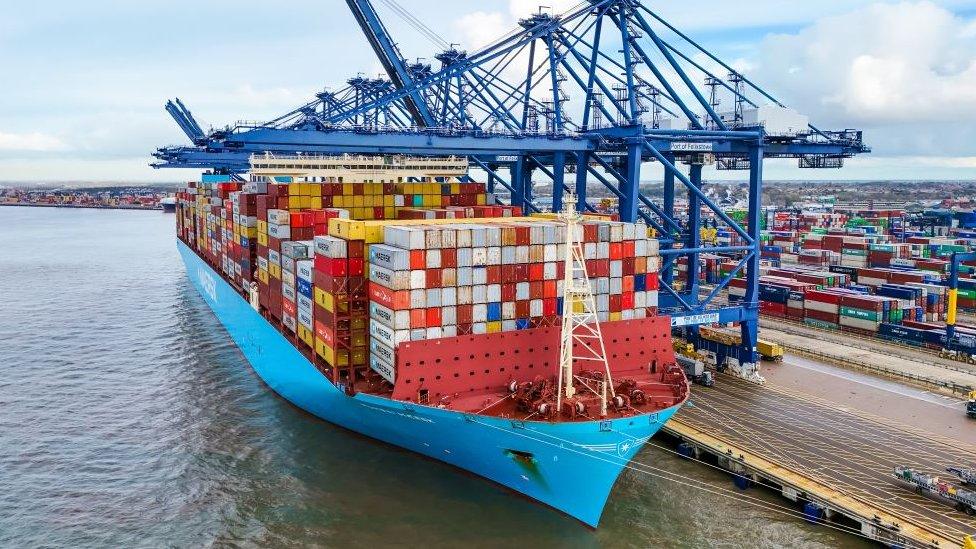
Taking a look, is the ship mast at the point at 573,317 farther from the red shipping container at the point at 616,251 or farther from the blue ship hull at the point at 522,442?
the red shipping container at the point at 616,251

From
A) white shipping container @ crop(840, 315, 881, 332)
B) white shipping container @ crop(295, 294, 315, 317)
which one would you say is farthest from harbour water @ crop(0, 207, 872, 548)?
white shipping container @ crop(840, 315, 881, 332)

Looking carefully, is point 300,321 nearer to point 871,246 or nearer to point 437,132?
point 437,132

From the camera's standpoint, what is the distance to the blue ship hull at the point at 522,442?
19.0 meters

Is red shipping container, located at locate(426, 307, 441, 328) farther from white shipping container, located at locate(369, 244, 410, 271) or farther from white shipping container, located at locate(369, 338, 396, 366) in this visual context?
white shipping container, located at locate(369, 244, 410, 271)

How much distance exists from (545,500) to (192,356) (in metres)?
24.6

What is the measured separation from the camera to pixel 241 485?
74.6 feet

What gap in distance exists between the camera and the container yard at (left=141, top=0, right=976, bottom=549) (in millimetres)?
20391

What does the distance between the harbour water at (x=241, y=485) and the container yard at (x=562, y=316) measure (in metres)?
0.87

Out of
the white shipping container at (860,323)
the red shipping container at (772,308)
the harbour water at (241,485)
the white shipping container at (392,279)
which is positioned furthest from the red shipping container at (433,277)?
the red shipping container at (772,308)

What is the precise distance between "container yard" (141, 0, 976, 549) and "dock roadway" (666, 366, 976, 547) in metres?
0.11

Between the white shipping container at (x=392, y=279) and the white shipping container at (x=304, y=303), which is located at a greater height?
the white shipping container at (x=392, y=279)

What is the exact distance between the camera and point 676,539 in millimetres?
19672

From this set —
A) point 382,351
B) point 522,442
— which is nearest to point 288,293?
point 382,351

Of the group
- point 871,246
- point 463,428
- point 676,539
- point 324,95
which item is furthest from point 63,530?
point 871,246
